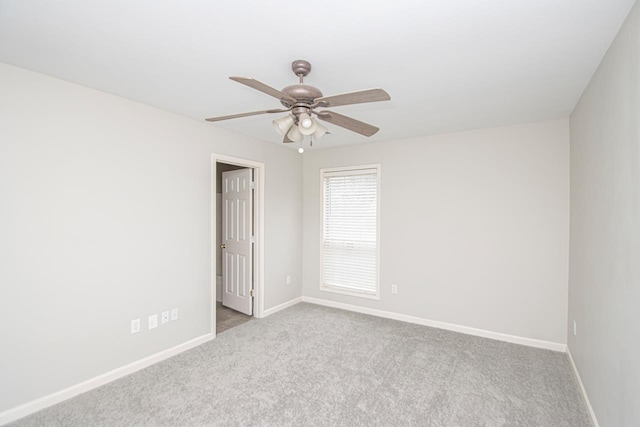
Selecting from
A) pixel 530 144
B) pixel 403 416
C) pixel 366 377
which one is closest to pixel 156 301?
pixel 366 377

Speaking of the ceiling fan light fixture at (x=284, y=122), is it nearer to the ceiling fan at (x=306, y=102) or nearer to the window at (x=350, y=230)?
the ceiling fan at (x=306, y=102)

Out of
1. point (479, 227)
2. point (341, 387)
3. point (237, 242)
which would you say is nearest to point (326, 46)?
point (341, 387)

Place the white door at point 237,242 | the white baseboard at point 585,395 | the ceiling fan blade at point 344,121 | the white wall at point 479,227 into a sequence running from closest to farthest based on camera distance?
the ceiling fan blade at point 344,121
the white baseboard at point 585,395
the white wall at point 479,227
the white door at point 237,242

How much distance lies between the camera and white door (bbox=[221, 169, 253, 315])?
432cm

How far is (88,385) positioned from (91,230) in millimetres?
1259

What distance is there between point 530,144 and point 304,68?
277 cm

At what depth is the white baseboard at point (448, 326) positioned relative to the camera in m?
3.34

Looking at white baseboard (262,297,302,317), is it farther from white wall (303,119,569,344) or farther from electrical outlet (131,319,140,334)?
electrical outlet (131,319,140,334)

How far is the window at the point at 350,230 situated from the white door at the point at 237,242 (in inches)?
46.2

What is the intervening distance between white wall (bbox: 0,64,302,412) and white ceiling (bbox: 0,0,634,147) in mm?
301

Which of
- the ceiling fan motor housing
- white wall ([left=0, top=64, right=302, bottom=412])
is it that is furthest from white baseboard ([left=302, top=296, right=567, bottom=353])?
the ceiling fan motor housing

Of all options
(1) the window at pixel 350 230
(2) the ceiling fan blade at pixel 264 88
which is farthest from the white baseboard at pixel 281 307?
(2) the ceiling fan blade at pixel 264 88

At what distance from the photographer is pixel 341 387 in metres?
2.60

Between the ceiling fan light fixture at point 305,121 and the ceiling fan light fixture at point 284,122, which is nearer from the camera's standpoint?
the ceiling fan light fixture at point 305,121
